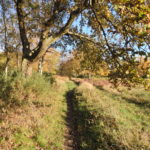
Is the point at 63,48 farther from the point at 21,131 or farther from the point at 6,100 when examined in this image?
the point at 21,131

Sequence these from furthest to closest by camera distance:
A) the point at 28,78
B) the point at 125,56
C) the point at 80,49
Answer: the point at 80,49 < the point at 28,78 < the point at 125,56

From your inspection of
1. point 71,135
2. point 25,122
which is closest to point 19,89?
point 25,122

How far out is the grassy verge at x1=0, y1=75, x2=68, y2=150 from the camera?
516 cm

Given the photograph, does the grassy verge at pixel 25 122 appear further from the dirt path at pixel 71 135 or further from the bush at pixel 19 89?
the dirt path at pixel 71 135

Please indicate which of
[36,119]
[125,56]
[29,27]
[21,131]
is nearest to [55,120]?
[36,119]

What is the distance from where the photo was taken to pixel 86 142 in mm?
5891

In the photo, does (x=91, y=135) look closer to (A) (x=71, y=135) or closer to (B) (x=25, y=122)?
(A) (x=71, y=135)

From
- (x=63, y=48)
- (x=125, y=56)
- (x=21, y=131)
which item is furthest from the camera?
(x=63, y=48)

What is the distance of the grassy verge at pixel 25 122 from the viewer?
5.16 metres

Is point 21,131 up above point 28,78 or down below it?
below

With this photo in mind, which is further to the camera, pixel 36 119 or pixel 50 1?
pixel 50 1

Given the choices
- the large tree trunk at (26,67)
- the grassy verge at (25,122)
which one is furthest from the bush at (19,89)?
the large tree trunk at (26,67)

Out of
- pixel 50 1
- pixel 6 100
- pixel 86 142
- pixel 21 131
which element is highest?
pixel 50 1

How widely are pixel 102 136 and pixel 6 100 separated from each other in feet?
18.0
